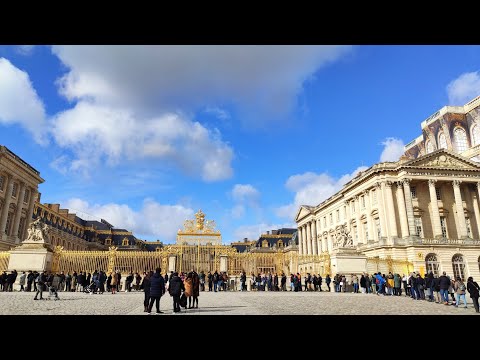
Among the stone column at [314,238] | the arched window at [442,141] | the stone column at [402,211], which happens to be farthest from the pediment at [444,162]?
the stone column at [314,238]

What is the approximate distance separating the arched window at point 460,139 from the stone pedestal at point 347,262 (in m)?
38.7

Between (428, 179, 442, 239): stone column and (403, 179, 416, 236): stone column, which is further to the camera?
(428, 179, 442, 239): stone column

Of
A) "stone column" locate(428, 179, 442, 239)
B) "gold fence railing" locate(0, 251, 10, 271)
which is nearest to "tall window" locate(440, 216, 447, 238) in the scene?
"stone column" locate(428, 179, 442, 239)

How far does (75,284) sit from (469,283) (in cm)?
2084

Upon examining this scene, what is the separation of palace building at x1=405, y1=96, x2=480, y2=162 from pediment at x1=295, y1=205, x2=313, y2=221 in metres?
22.5

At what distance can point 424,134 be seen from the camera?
57.1 metres

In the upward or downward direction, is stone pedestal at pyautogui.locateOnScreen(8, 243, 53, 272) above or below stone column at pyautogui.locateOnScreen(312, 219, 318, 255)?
below

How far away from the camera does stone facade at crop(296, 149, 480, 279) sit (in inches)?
1444

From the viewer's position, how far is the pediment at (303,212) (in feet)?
206

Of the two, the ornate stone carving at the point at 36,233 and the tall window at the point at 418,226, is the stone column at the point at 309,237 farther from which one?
the ornate stone carving at the point at 36,233

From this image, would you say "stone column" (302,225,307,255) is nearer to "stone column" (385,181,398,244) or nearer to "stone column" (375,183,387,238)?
"stone column" (375,183,387,238)

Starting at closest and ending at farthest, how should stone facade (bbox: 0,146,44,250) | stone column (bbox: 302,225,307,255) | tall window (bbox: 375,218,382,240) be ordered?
stone facade (bbox: 0,146,44,250)
tall window (bbox: 375,218,382,240)
stone column (bbox: 302,225,307,255)
